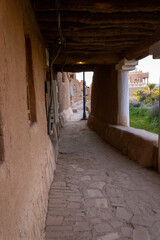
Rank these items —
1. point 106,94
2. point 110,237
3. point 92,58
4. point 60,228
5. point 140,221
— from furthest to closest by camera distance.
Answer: point 106,94, point 92,58, point 140,221, point 60,228, point 110,237

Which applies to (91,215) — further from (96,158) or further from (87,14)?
(87,14)

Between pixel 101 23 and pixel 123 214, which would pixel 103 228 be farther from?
pixel 101 23

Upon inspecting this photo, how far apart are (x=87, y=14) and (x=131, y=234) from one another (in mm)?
3411

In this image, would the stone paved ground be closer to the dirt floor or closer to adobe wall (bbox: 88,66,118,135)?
the dirt floor

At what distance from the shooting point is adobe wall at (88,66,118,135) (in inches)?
254

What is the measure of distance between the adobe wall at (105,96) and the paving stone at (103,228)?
4328 mm

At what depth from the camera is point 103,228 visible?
2436mm

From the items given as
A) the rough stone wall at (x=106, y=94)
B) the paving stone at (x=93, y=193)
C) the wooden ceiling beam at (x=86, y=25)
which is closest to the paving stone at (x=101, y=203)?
the paving stone at (x=93, y=193)

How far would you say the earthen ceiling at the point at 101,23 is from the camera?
279cm

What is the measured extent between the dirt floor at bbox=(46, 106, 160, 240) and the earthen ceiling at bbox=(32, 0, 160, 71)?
9.57 ft

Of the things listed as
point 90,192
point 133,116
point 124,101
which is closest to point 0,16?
point 90,192

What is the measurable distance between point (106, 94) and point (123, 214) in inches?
200

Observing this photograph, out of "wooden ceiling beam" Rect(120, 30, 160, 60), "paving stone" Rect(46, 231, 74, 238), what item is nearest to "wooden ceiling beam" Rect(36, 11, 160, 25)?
"wooden ceiling beam" Rect(120, 30, 160, 60)

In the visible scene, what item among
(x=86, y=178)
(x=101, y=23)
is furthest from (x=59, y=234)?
(x=101, y=23)
